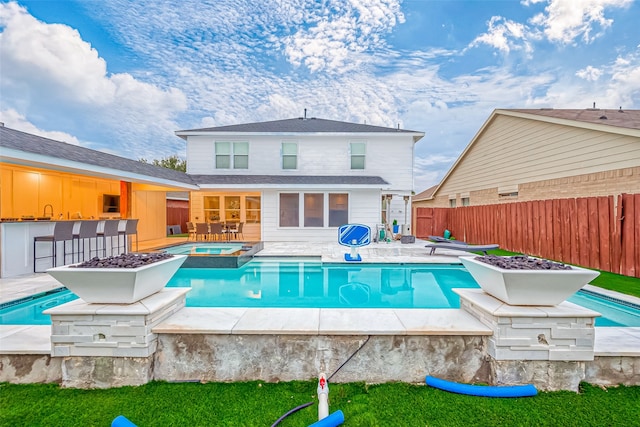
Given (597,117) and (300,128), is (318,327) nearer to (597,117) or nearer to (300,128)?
(597,117)

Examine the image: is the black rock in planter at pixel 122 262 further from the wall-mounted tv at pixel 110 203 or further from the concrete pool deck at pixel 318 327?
the wall-mounted tv at pixel 110 203

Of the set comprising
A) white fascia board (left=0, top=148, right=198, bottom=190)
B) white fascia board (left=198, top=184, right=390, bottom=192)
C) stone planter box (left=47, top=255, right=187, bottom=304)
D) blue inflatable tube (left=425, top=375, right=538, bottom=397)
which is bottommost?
blue inflatable tube (left=425, top=375, right=538, bottom=397)

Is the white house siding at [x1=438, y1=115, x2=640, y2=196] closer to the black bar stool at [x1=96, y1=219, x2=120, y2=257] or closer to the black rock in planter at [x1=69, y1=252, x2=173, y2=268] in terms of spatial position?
the black rock in planter at [x1=69, y1=252, x2=173, y2=268]

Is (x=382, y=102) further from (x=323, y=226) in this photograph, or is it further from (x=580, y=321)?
(x=580, y=321)

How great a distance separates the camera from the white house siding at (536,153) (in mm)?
8734

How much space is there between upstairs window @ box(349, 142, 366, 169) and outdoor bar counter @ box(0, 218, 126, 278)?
37.0ft

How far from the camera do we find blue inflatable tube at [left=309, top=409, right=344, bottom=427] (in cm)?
215

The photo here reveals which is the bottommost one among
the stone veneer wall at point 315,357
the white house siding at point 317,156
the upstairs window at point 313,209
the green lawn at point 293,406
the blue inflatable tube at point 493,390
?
the green lawn at point 293,406

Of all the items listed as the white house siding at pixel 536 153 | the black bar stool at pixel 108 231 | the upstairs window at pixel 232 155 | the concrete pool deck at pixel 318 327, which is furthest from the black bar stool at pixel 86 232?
the white house siding at pixel 536 153

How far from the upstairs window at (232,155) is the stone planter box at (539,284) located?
13.5 m

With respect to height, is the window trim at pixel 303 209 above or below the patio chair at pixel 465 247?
above

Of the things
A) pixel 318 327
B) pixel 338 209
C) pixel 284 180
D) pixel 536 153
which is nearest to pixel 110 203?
pixel 284 180

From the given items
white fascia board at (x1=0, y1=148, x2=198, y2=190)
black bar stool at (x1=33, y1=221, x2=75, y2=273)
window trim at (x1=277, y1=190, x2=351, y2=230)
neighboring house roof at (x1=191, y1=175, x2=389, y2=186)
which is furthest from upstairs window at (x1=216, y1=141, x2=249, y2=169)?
black bar stool at (x1=33, y1=221, x2=75, y2=273)

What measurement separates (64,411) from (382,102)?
2303cm
